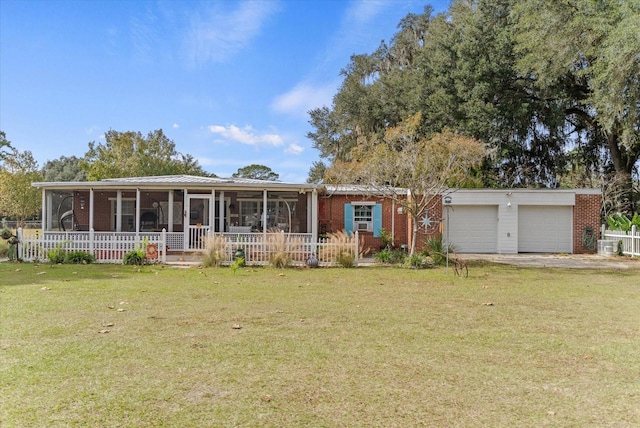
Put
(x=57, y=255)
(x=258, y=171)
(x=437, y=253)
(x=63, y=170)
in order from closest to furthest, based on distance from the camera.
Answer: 1. (x=57, y=255)
2. (x=437, y=253)
3. (x=63, y=170)
4. (x=258, y=171)

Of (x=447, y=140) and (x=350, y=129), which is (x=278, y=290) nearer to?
(x=447, y=140)

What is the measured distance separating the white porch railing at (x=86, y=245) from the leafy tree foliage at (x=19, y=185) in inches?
771

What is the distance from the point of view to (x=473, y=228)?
18922mm

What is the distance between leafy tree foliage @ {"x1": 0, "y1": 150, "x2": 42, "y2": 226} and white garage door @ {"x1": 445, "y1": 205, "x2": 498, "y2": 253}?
28648mm

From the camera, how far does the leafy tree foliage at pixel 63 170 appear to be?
5548 cm

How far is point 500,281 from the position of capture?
10.4 meters

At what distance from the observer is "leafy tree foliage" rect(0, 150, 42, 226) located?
29.5m

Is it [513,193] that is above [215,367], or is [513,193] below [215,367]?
above

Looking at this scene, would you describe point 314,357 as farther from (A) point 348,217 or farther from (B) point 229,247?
(A) point 348,217

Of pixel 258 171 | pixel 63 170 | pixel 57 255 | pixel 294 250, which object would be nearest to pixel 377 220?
pixel 294 250

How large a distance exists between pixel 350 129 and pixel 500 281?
63.6 feet

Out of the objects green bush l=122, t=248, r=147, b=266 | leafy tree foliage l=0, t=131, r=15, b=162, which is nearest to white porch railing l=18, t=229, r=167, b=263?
green bush l=122, t=248, r=147, b=266

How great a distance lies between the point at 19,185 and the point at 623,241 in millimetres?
35504

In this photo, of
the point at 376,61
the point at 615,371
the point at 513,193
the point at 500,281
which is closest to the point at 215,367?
the point at 615,371
